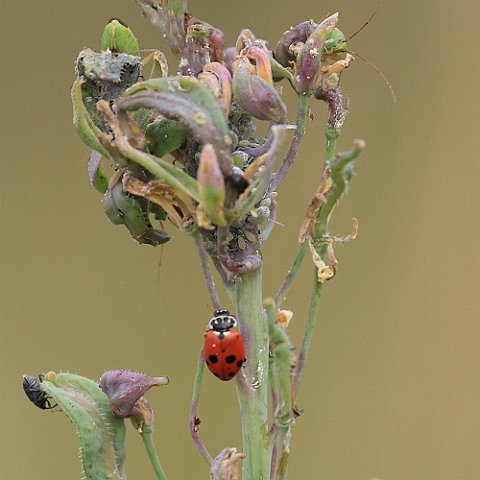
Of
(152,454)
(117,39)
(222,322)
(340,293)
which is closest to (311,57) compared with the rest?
(117,39)

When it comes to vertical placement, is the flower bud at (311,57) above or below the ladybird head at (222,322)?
above

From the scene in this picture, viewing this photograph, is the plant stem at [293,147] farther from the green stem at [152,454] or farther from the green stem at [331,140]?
the green stem at [152,454]

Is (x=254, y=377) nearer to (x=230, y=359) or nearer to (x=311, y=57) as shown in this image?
(x=230, y=359)

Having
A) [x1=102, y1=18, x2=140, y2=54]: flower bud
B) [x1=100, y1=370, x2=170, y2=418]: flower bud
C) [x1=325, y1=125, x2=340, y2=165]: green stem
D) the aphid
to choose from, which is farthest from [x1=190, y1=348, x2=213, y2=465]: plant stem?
[x1=102, y1=18, x2=140, y2=54]: flower bud

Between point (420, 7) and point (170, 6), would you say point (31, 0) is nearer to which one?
point (420, 7)

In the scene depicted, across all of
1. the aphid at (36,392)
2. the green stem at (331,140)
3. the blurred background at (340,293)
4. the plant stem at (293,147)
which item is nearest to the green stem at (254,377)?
the plant stem at (293,147)

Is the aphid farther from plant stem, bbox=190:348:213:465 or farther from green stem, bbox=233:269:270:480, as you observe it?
green stem, bbox=233:269:270:480

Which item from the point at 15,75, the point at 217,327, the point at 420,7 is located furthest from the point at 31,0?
the point at 217,327
